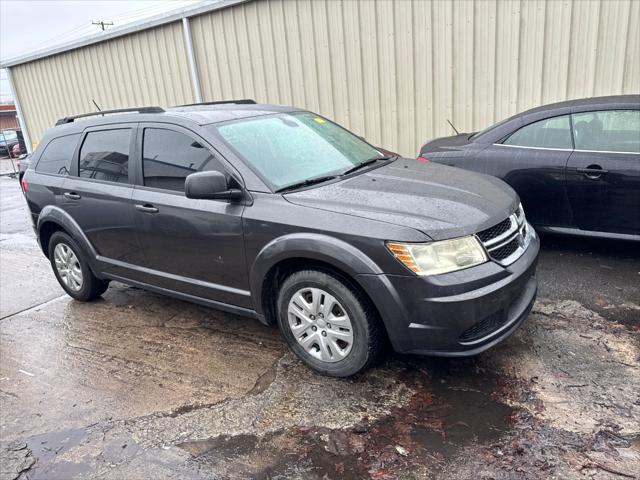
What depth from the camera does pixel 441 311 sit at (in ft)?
9.30

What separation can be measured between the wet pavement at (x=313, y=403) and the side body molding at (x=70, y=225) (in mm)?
680

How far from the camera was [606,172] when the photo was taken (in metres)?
4.52

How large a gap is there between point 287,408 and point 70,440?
1289 millimetres

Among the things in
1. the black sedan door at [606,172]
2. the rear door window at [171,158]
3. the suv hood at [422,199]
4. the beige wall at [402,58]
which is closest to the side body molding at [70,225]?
the rear door window at [171,158]

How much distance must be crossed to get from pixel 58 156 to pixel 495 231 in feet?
13.3

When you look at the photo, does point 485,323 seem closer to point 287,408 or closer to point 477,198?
point 477,198

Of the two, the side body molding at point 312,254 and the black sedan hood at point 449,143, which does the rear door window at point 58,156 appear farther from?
the black sedan hood at point 449,143

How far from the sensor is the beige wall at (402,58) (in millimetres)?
6484

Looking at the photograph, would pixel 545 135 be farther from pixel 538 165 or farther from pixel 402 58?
pixel 402 58

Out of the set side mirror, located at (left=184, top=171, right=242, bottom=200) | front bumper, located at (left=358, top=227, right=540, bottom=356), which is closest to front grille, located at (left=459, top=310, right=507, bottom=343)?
front bumper, located at (left=358, top=227, right=540, bottom=356)

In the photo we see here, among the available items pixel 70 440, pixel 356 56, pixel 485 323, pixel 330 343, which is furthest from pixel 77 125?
pixel 356 56

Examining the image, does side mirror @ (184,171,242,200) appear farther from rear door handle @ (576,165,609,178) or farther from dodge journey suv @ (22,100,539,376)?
rear door handle @ (576,165,609,178)

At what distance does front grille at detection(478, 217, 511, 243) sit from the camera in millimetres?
2994

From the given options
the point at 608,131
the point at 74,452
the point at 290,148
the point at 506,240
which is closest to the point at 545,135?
the point at 608,131
